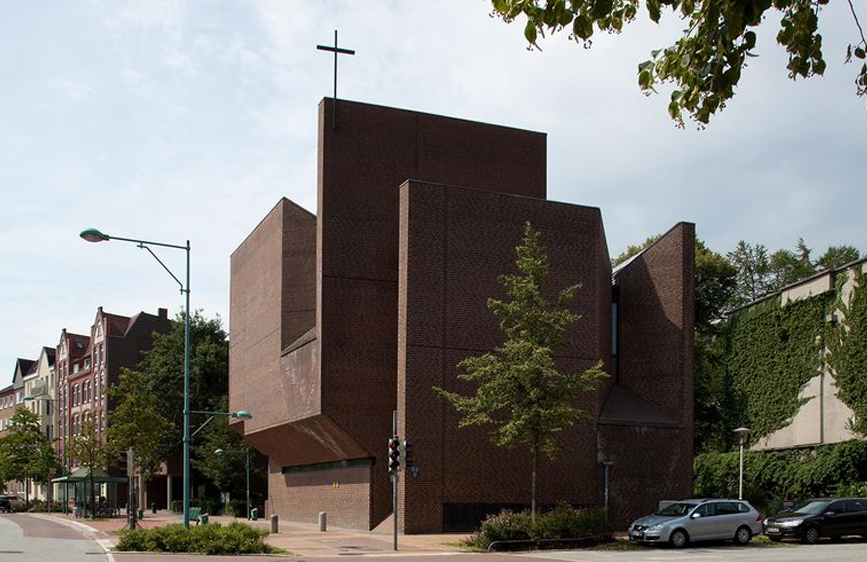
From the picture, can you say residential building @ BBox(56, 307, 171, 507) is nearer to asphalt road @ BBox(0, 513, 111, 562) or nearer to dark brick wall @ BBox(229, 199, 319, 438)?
dark brick wall @ BBox(229, 199, 319, 438)

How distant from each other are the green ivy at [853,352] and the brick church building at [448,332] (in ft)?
22.1

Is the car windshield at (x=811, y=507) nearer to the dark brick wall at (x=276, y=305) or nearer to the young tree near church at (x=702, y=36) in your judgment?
the dark brick wall at (x=276, y=305)

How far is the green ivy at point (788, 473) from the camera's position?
37062 mm

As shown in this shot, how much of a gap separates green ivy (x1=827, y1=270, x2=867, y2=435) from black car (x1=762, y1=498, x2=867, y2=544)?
696 cm

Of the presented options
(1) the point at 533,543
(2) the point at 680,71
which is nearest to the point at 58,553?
(1) the point at 533,543

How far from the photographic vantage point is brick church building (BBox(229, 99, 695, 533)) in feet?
113

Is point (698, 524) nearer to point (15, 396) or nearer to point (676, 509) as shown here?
point (676, 509)

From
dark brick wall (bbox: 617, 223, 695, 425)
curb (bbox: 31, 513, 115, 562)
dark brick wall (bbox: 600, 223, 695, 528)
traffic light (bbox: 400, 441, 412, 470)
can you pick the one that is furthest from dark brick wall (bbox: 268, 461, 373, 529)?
dark brick wall (bbox: 617, 223, 695, 425)

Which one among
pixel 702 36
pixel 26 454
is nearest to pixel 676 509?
pixel 702 36

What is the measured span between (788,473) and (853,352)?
610cm

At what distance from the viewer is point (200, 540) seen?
85.8 ft

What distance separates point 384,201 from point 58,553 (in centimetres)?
1943

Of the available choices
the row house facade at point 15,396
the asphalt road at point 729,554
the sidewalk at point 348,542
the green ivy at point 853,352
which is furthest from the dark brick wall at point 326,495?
the row house facade at point 15,396

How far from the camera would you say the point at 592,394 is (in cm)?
3688
